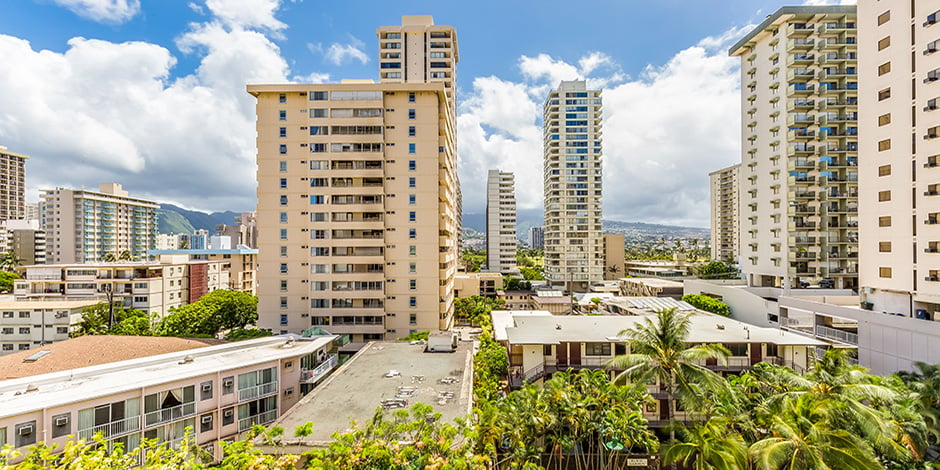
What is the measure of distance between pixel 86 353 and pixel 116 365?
241 inches

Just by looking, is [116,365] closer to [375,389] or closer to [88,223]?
[375,389]

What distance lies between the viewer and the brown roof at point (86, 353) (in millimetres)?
21797

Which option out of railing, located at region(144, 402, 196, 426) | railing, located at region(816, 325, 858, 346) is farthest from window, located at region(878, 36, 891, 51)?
railing, located at region(144, 402, 196, 426)

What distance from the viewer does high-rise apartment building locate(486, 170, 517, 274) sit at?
5123 inches

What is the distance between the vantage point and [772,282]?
159 feet

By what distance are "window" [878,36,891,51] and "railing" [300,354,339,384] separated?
161 feet

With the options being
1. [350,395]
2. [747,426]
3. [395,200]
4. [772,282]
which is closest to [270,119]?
[395,200]

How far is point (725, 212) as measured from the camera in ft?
430

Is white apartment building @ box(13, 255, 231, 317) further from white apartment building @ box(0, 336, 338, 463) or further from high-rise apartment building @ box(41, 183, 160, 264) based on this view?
high-rise apartment building @ box(41, 183, 160, 264)

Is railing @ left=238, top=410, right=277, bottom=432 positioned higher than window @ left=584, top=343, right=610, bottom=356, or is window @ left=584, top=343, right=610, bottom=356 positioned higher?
window @ left=584, top=343, right=610, bottom=356

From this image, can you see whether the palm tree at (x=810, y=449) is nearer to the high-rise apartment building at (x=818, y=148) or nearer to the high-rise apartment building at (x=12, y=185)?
the high-rise apartment building at (x=818, y=148)

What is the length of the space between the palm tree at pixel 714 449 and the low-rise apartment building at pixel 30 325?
62.9m

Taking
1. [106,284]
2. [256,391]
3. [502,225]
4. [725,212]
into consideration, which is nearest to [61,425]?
[256,391]

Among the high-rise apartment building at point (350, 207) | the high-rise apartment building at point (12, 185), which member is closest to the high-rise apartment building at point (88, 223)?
the high-rise apartment building at point (12, 185)
